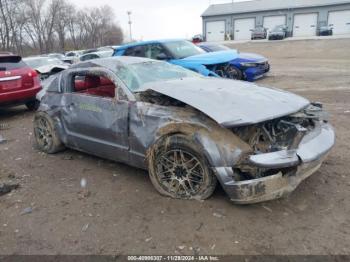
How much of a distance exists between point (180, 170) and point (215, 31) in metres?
51.0

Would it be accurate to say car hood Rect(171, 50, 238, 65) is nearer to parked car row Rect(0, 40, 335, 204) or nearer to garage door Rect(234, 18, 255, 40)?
parked car row Rect(0, 40, 335, 204)

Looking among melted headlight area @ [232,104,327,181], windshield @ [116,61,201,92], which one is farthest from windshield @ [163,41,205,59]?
melted headlight area @ [232,104,327,181]

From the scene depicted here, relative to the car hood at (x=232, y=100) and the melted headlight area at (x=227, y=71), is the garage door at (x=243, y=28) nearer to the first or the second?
the melted headlight area at (x=227, y=71)

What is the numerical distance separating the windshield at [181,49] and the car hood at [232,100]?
5.48 metres

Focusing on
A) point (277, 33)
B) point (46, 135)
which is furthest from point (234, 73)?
point (277, 33)

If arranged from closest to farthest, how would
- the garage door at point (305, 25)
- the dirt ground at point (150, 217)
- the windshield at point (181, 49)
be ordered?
the dirt ground at point (150, 217), the windshield at point (181, 49), the garage door at point (305, 25)

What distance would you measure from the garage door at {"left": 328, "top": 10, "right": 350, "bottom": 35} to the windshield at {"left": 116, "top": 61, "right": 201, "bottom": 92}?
45.5 metres

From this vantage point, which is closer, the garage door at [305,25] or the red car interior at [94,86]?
the red car interior at [94,86]

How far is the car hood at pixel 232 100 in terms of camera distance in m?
3.22

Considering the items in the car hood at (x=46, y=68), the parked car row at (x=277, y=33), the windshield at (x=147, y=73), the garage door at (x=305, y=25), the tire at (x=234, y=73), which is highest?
the garage door at (x=305, y=25)

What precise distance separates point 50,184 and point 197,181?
6.78ft

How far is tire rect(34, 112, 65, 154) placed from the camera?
525cm

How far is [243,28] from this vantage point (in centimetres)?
4934

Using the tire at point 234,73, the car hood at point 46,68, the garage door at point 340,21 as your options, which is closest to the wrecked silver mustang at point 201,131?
the tire at point 234,73
